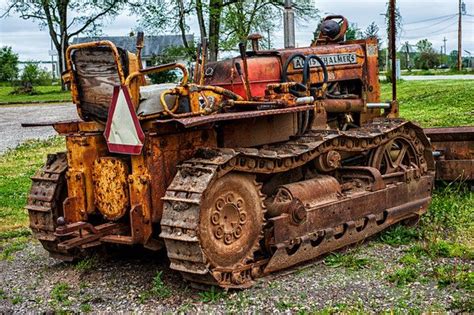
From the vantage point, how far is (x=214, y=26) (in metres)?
34.9

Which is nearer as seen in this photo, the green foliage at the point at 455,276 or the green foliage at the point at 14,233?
the green foliage at the point at 455,276

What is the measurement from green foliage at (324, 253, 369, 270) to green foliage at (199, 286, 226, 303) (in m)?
1.35

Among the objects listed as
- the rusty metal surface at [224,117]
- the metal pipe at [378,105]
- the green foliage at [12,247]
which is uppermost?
the rusty metal surface at [224,117]

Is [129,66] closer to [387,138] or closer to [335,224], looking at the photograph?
[335,224]

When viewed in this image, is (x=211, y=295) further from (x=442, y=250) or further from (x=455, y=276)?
(x=442, y=250)

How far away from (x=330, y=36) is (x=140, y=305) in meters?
5.00

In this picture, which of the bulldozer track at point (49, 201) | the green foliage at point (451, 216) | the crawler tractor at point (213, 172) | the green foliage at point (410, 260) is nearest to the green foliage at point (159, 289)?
the crawler tractor at point (213, 172)

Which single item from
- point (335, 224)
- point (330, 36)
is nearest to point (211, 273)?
point (335, 224)

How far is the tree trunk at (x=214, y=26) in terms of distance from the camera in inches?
1314

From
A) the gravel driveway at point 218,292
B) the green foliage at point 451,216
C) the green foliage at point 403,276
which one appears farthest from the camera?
the green foliage at point 451,216

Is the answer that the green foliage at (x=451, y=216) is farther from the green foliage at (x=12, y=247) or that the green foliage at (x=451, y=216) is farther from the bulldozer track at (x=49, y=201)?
the green foliage at (x=12, y=247)

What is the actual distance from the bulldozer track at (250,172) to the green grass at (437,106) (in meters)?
9.59

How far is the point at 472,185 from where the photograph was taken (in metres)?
10.5

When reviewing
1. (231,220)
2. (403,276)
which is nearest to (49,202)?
(231,220)
